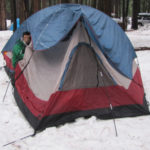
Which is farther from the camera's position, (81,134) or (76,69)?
(76,69)

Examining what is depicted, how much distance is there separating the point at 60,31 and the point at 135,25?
64.3ft

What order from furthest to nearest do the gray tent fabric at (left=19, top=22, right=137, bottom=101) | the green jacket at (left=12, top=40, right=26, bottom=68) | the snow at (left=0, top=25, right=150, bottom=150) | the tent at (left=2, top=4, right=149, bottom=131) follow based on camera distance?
the green jacket at (left=12, top=40, right=26, bottom=68) < the gray tent fabric at (left=19, top=22, right=137, bottom=101) < the tent at (left=2, top=4, right=149, bottom=131) < the snow at (left=0, top=25, right=150, bottom=150)

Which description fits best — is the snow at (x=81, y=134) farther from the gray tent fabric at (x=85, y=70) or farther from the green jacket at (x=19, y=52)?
the green jacket at (x=19, y=52)

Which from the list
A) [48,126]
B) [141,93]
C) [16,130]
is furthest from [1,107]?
[141,93]

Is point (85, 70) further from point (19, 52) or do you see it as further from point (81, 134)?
point (19, 52)

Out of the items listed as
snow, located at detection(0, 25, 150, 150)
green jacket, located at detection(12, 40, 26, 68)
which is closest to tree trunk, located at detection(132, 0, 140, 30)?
green jacket, located at detection(12, 40, 26, 68)

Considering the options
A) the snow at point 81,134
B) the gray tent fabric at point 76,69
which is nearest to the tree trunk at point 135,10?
the gray tent fabric at point 76,69

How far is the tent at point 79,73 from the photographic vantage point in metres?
4.27

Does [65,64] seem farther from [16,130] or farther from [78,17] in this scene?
[16,130]

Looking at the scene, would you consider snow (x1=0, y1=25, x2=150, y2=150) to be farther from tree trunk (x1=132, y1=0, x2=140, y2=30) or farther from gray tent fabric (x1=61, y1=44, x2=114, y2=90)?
tree trunk (x1=132, y1=0, x2=140, y2=30)

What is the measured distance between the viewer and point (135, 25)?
2252 cm

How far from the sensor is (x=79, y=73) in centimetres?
445

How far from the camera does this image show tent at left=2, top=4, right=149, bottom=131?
427cm

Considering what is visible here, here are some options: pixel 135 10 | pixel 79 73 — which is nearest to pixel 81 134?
pixel 79 73
